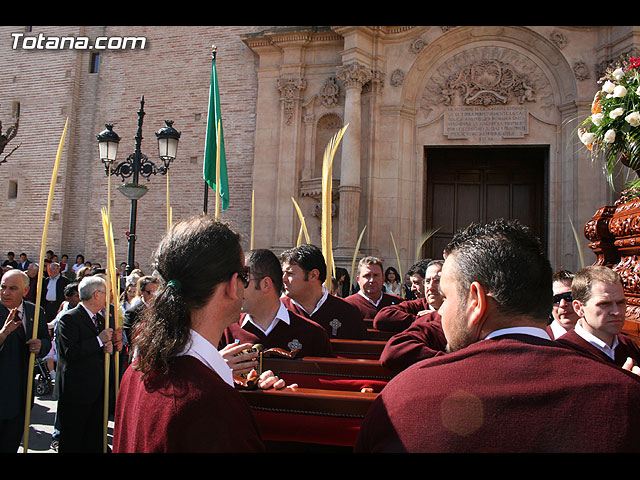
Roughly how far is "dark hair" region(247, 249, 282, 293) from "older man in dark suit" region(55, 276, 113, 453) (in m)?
2.04

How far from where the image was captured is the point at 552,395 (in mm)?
1430

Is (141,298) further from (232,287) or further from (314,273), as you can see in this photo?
(232,287)

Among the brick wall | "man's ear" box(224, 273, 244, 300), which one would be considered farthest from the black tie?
the brick wall

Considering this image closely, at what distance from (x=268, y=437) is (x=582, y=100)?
14199 millimetres

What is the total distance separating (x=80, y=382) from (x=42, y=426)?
2.37 metres

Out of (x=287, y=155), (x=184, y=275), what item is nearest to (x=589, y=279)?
(x=184, y=275)

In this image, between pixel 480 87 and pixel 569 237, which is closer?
pixel 569 237

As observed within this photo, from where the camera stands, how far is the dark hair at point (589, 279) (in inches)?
132

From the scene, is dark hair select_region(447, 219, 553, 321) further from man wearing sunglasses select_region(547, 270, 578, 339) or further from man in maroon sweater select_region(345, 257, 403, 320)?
man in maroon sweater select_region(345, 257, 403, 320)

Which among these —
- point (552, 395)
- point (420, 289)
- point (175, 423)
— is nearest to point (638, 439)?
point (552, 395)

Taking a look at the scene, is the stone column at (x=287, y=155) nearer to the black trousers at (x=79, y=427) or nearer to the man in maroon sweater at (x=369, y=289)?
the man in maroon sweater at (x=369, y=289)

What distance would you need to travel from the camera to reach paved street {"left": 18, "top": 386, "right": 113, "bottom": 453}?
239 inches

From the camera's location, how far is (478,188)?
1616 cm

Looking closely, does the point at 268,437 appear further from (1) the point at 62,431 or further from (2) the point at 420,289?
(2) the point at 420,289
